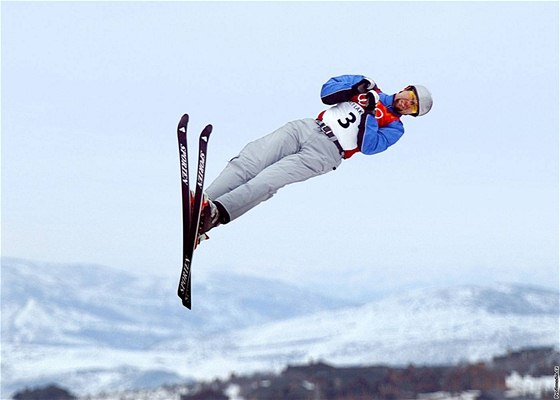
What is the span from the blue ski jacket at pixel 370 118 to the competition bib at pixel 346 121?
7cm

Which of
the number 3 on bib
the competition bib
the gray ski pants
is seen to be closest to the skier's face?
the competition bib

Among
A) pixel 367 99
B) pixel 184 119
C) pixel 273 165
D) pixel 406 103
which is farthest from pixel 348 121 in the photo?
pixel 184 119

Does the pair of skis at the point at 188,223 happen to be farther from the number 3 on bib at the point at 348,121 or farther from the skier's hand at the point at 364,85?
the skier's hand at the point at 364,85

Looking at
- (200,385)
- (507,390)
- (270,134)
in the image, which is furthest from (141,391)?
(270,134)

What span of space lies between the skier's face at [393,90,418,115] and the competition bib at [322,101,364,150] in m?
0.51

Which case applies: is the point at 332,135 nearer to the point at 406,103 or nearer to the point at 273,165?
the point at 273,165

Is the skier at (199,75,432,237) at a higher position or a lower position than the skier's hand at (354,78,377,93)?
lower

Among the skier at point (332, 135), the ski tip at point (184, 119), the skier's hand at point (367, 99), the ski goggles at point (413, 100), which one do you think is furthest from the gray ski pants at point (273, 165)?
the ski goggles at point (413, 100)

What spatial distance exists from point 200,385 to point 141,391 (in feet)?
22.0

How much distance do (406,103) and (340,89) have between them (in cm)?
95

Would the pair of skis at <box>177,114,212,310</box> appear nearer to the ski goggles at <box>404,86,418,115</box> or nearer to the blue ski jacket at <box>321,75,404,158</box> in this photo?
the blue ski jacket at <box>321,75,404,158</box>

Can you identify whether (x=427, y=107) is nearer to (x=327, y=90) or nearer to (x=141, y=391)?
(x=327, y=90)

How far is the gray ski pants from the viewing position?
536 inches

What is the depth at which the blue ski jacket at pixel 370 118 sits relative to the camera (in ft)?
47.5
